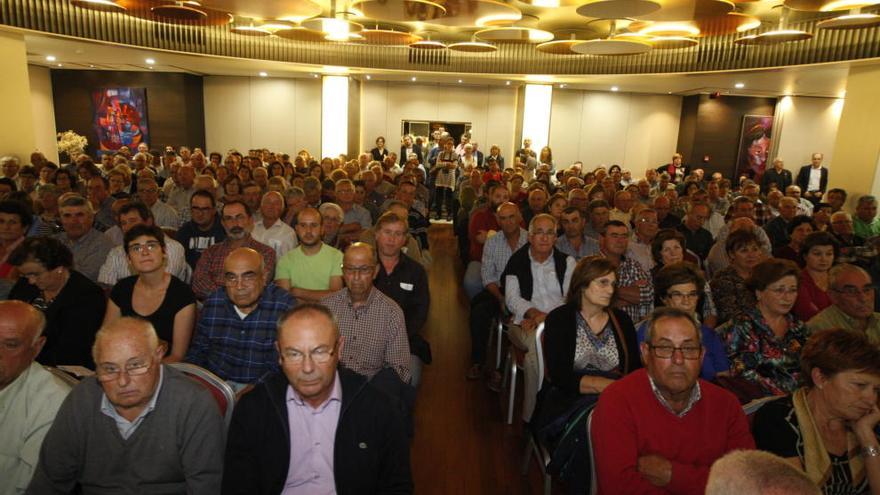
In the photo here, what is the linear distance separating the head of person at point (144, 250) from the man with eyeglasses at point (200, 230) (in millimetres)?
1671

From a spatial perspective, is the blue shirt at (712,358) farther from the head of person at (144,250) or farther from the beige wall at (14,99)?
the beige wall at (14,99)

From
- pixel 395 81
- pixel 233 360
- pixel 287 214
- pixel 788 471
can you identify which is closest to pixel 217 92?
pixel 395 81

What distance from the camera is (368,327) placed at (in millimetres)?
2955

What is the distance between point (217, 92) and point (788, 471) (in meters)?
16.8

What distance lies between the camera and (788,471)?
1.16 meters

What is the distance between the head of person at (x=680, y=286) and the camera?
9.91 feet

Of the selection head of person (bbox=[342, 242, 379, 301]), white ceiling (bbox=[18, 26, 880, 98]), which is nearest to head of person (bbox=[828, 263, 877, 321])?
head of person (bbox=[342, 242, 379, 301])

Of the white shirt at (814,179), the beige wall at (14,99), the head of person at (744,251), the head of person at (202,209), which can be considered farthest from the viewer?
the white shirt at (814,179)

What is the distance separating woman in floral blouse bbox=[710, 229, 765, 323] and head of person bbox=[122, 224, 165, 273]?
3637 mm

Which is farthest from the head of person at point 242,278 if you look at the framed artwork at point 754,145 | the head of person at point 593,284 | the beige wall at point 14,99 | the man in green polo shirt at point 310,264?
the framed artwork at point 754,145

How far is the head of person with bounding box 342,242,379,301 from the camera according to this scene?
2.96m

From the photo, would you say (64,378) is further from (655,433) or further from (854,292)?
(854,292)

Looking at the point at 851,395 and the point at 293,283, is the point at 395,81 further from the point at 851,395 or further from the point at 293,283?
the point at 851,395

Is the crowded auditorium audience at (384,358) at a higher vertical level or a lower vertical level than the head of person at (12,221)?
lower
